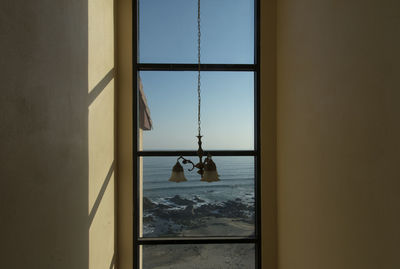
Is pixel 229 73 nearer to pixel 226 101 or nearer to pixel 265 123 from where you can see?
pixel 226 101

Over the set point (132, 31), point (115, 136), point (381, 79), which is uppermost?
point (132, 31)

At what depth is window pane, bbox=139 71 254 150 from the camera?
10.9 ft

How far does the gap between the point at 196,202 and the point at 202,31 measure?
6.38 feet

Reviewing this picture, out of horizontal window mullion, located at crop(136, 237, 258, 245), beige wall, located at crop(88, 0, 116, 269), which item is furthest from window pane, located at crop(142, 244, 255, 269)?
beige wall, located at crop(88, 0, 116, 269)

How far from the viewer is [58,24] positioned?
5.78 feet

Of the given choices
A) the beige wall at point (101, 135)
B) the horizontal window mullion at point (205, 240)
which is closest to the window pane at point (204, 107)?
the beige wall at point (101, 135)

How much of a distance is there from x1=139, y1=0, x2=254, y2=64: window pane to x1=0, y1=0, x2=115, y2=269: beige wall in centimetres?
75

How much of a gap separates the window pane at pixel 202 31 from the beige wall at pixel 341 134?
59 centimetres

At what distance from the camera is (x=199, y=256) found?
10.8ft

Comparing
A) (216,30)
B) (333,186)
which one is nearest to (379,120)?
(333,186)

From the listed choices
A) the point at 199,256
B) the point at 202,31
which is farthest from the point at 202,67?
the point at 199,256

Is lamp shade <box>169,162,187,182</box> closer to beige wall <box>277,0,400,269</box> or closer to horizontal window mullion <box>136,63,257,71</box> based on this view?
beige wall <box>277,0,400,269</box>

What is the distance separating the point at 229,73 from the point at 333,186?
185 cm

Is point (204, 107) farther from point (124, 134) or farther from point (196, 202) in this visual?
point (196, 202)
